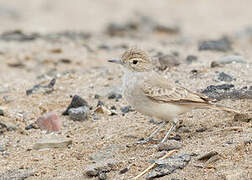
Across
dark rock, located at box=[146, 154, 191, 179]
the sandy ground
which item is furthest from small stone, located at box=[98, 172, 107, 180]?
dark rock, located at box=[146, 154, 191, 179]

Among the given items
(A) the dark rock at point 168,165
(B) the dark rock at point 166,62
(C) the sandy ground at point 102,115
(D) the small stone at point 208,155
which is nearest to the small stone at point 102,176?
(C) the sandy ground at point 102,115

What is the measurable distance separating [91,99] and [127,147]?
2.10 metres

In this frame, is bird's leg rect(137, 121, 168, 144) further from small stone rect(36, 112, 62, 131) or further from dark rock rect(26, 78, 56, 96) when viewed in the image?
dark rock rect(26, 78, 56, 96)

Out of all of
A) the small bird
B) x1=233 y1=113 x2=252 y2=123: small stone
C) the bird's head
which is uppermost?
the bird's head

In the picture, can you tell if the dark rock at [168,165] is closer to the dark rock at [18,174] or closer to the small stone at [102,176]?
the small stone at [102,176]

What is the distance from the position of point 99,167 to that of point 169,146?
0.89 m

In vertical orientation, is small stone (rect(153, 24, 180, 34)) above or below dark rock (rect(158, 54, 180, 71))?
below

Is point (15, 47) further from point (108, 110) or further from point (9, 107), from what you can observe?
point (108, 110)

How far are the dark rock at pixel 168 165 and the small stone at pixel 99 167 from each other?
1.78ft

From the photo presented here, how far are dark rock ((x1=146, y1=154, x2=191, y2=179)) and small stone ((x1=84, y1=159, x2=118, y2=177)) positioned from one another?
0.54 m

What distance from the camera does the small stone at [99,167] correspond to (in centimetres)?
603

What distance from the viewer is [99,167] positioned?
20.0ft

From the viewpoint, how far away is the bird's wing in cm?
674

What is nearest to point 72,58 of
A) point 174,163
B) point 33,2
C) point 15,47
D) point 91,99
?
point 15,47
